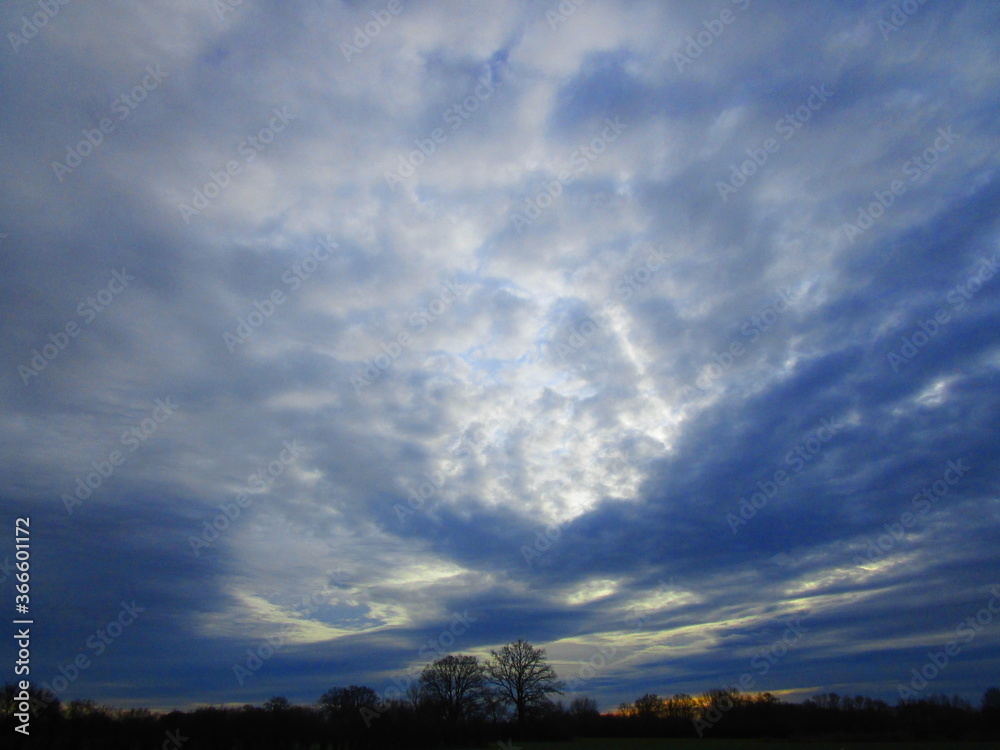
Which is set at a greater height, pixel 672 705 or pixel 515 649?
pixel 515 649

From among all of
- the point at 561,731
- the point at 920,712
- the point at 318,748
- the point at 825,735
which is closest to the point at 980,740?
the point at 920,712

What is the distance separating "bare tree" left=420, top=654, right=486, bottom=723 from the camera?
101m

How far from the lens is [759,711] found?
106438 millimetres

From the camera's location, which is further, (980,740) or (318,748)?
(980,740)

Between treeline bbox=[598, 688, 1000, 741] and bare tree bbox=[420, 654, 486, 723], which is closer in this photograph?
treeline bbox=[598, 688, 1000, 741]

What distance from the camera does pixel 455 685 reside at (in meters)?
104

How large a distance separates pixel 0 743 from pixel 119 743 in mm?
14861

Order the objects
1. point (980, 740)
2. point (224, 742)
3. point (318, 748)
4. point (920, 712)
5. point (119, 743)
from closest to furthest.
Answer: point (119, 743), point (224, 742), point (318, 748), point (980, 740), point (920, 712)

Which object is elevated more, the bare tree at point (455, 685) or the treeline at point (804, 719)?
the bare tree at point (455, 685)

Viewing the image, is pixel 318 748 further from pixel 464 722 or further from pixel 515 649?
pixel 515 649

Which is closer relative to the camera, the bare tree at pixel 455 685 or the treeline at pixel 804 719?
the treeline at pixel 804 719

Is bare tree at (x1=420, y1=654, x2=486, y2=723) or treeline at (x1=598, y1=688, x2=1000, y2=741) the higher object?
bare tree at (x1=420, y1=654, x2=486, y2=723)

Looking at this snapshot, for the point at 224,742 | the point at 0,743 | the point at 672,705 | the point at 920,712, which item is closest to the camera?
the point at 0,743

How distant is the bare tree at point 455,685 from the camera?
10119 centimetres
